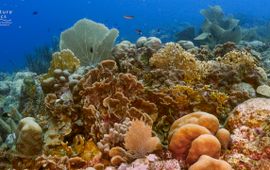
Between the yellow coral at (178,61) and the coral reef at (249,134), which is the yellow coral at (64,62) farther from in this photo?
the coral reef at (249,134)

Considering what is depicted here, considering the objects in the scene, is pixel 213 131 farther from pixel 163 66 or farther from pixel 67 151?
pixel 163 66

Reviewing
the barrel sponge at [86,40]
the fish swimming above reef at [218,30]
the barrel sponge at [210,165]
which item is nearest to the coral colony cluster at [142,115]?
the barrel sponge at [210,165]

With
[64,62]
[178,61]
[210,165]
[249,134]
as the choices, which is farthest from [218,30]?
[210,165]

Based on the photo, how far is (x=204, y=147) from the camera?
156 inches

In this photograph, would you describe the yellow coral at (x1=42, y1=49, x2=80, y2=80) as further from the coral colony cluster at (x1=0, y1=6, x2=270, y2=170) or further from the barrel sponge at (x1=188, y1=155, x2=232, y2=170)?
the barrel sponge at (x1=188, y1=155, x2=232, y2=170)

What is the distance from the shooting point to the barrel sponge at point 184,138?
4.12 metres

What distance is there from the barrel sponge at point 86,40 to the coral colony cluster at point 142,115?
208 mm

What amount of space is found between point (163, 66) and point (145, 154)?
2905 millimetres

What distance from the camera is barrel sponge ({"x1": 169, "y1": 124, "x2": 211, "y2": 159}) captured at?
412 centimetres

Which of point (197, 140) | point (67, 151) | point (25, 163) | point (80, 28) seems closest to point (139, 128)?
point (197, 140)

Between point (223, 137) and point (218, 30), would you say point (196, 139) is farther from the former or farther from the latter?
point (218, 30)

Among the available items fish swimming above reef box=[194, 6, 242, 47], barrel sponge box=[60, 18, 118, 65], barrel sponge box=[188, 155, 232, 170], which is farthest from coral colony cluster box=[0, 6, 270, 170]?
fish swimming above reef box=[194, 6, 242, 47]

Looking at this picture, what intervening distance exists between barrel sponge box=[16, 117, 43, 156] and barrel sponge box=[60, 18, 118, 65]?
359cm

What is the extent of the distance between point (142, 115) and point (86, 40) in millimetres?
4225
